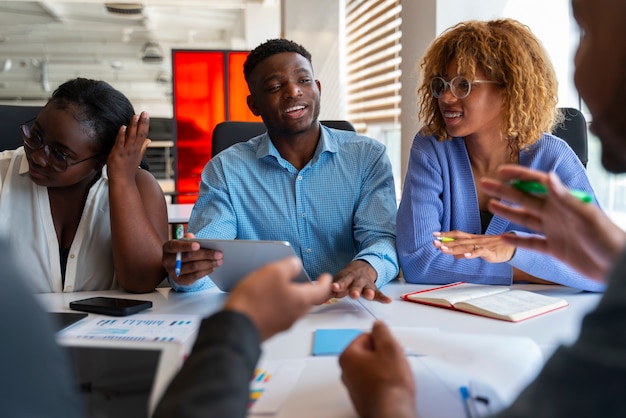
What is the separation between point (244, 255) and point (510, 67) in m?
1.07

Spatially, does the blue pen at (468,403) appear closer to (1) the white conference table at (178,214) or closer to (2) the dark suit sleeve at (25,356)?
(2) the dark suit sleeve at (25,356)

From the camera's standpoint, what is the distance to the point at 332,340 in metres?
1.23

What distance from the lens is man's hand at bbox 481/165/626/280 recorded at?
90 cm

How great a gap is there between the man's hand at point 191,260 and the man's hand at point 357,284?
30cm

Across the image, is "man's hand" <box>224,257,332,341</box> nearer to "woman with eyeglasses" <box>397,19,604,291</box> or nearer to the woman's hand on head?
"woman with eyeglasses" <box>397,19,604,291</box>

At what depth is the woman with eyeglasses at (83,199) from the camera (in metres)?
1.73

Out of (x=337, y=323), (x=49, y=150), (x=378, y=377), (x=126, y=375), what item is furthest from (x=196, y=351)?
(x=49, y=150)

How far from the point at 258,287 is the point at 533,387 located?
0.33 meters

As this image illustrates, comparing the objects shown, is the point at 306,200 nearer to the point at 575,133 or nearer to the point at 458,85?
the point at 458,85

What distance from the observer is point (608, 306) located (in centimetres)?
50

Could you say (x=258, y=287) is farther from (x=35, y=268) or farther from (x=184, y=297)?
(x=35, y=268)

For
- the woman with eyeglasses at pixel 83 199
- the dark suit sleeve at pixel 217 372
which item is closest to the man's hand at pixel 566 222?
the dark suit sleeve at pixel 217 372

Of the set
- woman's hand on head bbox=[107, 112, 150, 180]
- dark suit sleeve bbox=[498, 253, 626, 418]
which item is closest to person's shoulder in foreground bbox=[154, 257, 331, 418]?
dark suit sleeve bbox=[498, 253, 626, 418]

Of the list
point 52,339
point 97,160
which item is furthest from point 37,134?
point 52,339
